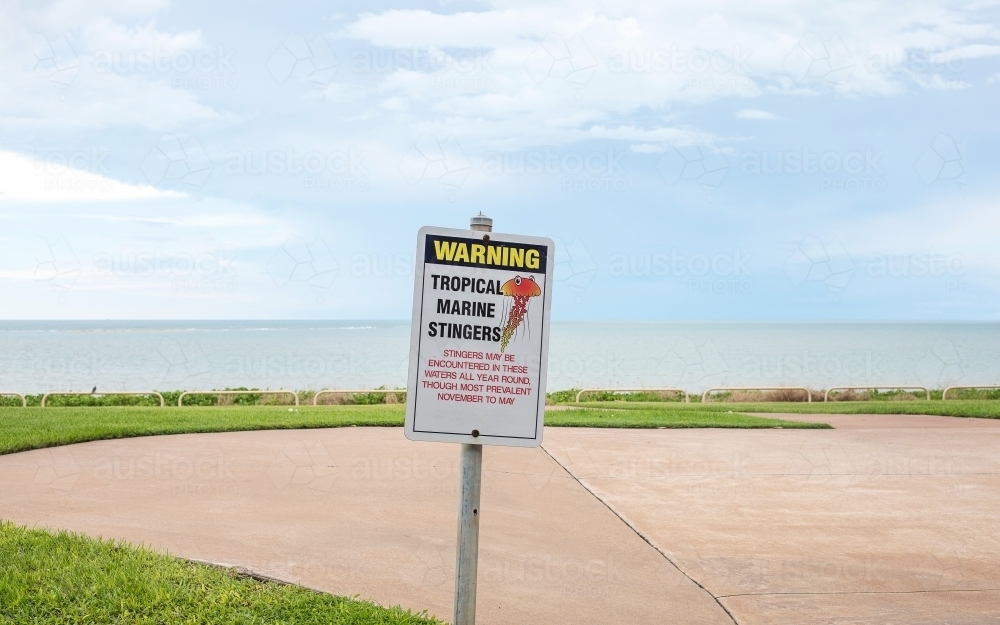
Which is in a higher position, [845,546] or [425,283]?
[425,283]

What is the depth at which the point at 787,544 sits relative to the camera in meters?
6.45

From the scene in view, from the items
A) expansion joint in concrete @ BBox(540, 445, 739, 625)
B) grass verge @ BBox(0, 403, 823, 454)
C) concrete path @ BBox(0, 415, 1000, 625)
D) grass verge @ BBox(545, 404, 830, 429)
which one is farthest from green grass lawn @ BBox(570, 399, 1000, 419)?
expansion joint in concrete @ BBox(540, 445, 739, 625)

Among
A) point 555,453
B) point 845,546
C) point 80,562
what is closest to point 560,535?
point 845,546

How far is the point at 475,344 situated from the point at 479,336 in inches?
1.5

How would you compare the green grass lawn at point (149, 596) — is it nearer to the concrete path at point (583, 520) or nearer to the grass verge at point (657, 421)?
the concrete path at point (583, 520)

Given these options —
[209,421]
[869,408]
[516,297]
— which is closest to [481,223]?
[516,297]

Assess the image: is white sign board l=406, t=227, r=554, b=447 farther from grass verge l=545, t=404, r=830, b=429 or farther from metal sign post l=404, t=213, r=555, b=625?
grass verge l=545, t=404, r=830, b=429

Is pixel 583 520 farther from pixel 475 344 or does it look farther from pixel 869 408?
pixel 869 408

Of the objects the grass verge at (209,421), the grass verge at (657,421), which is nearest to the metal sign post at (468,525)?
the grass verge at (209,421)

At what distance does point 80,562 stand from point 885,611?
181 inches

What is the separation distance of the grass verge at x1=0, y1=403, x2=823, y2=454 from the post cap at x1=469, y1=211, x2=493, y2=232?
26.9 feet

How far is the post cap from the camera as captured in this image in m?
3.70

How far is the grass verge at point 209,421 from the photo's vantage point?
10.8 meters

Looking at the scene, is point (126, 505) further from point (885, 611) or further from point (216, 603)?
point (885, 611)
